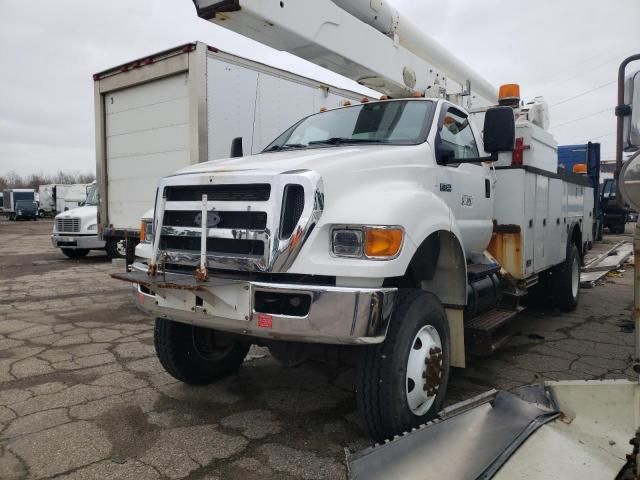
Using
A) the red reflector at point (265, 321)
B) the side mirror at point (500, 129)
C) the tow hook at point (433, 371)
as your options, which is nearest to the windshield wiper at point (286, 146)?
the side mirror at point (500, 129)

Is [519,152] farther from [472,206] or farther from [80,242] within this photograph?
[80,242]

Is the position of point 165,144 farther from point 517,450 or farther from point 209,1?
point 517,450

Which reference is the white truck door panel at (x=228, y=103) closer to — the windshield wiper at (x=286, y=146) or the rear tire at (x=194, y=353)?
the windshield wiper at (x=286, y=146)

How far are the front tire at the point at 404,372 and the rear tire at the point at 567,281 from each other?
13.2 ft

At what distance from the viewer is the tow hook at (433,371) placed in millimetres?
2916

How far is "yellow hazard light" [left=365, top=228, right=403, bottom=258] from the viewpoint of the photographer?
2.58m

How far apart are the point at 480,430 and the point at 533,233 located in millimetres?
3045

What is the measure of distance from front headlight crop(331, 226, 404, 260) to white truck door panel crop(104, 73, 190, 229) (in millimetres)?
4380

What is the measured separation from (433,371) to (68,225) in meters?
12.1

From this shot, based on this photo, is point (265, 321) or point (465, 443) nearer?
point (465, 443)

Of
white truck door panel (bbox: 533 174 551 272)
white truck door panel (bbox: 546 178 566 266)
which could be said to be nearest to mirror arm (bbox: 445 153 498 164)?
white truck door panel (bbox: 533 174 551 272)

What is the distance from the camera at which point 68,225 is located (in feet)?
41.8

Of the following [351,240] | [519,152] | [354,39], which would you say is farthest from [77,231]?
[351,240]

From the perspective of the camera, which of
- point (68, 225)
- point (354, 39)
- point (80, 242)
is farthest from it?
point (68, 225)
